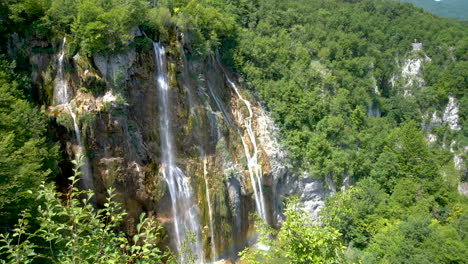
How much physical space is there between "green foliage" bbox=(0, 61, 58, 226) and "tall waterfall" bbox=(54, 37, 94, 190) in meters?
1.27

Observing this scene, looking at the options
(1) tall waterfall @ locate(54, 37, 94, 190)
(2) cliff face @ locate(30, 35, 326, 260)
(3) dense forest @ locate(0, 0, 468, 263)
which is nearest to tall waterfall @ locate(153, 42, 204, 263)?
(2) cliff face @ locate(30, 35, 326, 260)

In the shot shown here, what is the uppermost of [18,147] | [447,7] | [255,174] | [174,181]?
[447,7]

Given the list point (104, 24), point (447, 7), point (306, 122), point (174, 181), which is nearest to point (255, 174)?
point (174, 181)

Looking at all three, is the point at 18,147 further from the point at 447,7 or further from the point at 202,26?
the point at 447,7

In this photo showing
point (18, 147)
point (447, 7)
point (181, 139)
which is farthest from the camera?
point (447, 7)

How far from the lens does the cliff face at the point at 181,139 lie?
647 inches

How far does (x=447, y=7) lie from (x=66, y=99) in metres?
134

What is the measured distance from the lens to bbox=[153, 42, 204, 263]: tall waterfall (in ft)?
57.9

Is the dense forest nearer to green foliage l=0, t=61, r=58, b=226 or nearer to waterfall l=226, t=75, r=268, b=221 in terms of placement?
green foliage l=0, t=61, r=58, b=226

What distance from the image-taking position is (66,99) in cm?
1636

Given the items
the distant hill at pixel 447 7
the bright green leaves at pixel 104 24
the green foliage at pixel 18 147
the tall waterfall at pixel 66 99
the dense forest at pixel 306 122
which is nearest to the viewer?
the dense forest at pixel 306 122

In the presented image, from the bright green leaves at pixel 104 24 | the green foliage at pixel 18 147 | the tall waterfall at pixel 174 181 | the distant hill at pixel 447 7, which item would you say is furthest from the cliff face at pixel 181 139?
the distant hill at pixel 447 7

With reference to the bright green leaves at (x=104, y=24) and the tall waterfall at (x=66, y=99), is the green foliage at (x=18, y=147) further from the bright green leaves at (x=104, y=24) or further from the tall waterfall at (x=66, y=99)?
the bright green leaves at (x=104, y=24)

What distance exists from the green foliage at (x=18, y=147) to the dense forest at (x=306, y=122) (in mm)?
62
